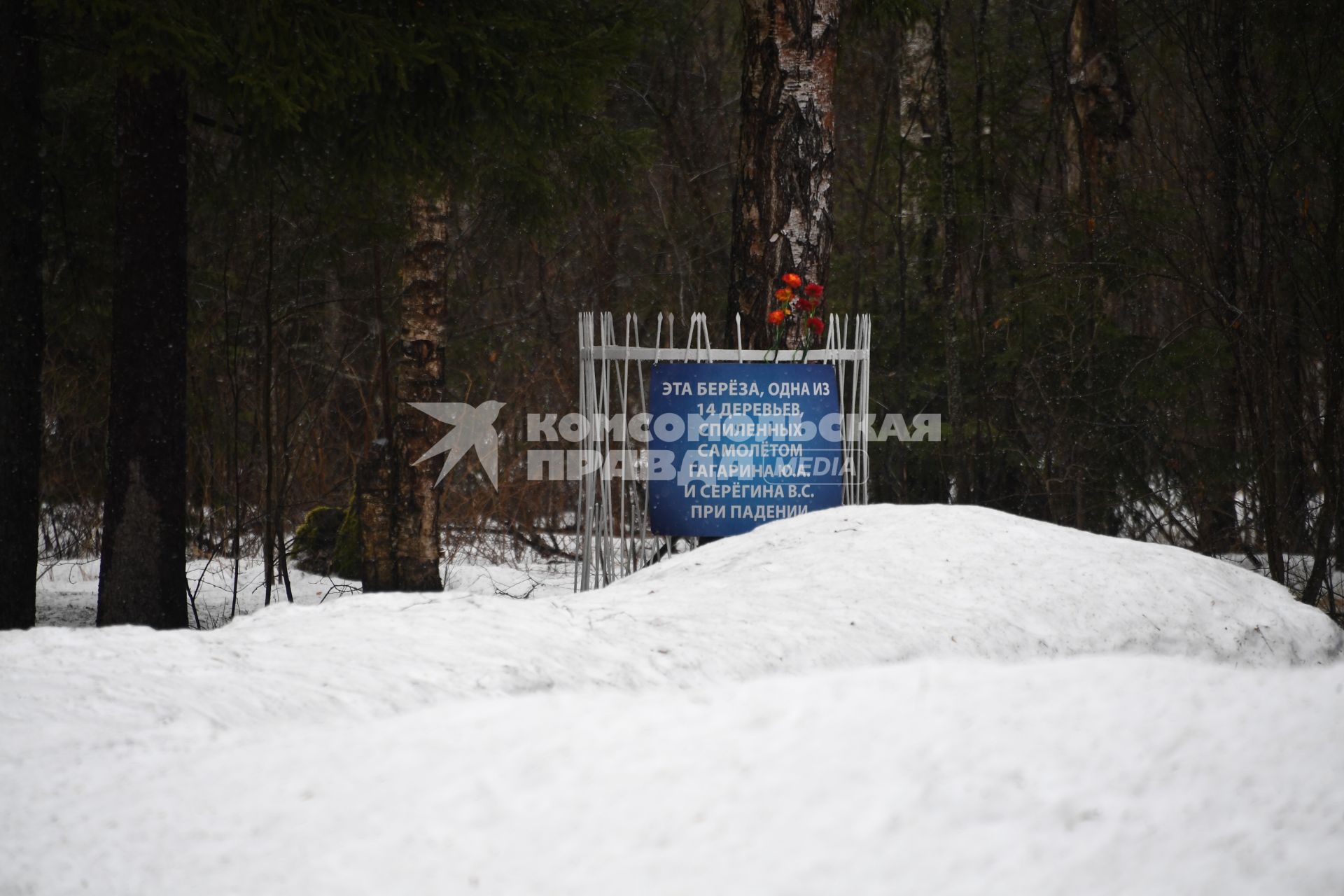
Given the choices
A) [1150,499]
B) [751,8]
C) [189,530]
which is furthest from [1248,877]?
[189,530]

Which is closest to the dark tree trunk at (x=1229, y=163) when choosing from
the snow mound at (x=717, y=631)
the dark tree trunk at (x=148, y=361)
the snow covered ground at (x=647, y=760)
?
the snow mound at (x=717, y=631)

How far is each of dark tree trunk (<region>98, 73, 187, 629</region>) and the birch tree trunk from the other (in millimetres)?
2441

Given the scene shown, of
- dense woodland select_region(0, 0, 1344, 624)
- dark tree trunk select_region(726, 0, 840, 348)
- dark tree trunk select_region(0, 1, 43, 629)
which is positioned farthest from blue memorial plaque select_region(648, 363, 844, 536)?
dark tree trunk select_region(0, 1, 43, 629)

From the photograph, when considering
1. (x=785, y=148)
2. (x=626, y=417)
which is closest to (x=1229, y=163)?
(x=785, y=148)

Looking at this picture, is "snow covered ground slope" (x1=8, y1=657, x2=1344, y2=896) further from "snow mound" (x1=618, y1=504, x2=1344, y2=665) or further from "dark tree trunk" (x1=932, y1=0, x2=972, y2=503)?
"dark tree trunk" (x1=932, y1=0, x2=972, y2=503)

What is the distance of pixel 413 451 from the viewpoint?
8.94 m

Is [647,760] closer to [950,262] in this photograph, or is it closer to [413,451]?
[413,451]

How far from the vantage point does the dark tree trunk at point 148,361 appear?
6297mm

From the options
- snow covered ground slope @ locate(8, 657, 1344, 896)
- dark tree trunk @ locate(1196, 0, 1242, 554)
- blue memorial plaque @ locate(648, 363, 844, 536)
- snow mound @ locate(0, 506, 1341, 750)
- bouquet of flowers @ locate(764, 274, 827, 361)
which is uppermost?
dark tree trunk @ locate(1196, 0, 1242, 554)

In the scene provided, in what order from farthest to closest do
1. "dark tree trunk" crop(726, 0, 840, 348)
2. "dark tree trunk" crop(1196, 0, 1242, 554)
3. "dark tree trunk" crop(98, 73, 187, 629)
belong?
"dark tree trunk" crop(726, 0, 840, 348), "dark tree trunk" crop(1196, 0, 1242, 554), "dark tree trunk" crop(98, 73, 187, 629)

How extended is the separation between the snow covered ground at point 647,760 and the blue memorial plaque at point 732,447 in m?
2.57

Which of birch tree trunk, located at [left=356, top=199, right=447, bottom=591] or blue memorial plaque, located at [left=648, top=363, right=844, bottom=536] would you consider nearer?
blue memorial plaque, located at [left=648, top=363, right=844, bottom=536]

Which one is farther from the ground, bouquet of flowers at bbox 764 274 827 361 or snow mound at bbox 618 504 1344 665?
bouquet of flowers at bbox 764 274 827 361

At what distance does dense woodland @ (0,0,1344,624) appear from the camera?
21.0ft
